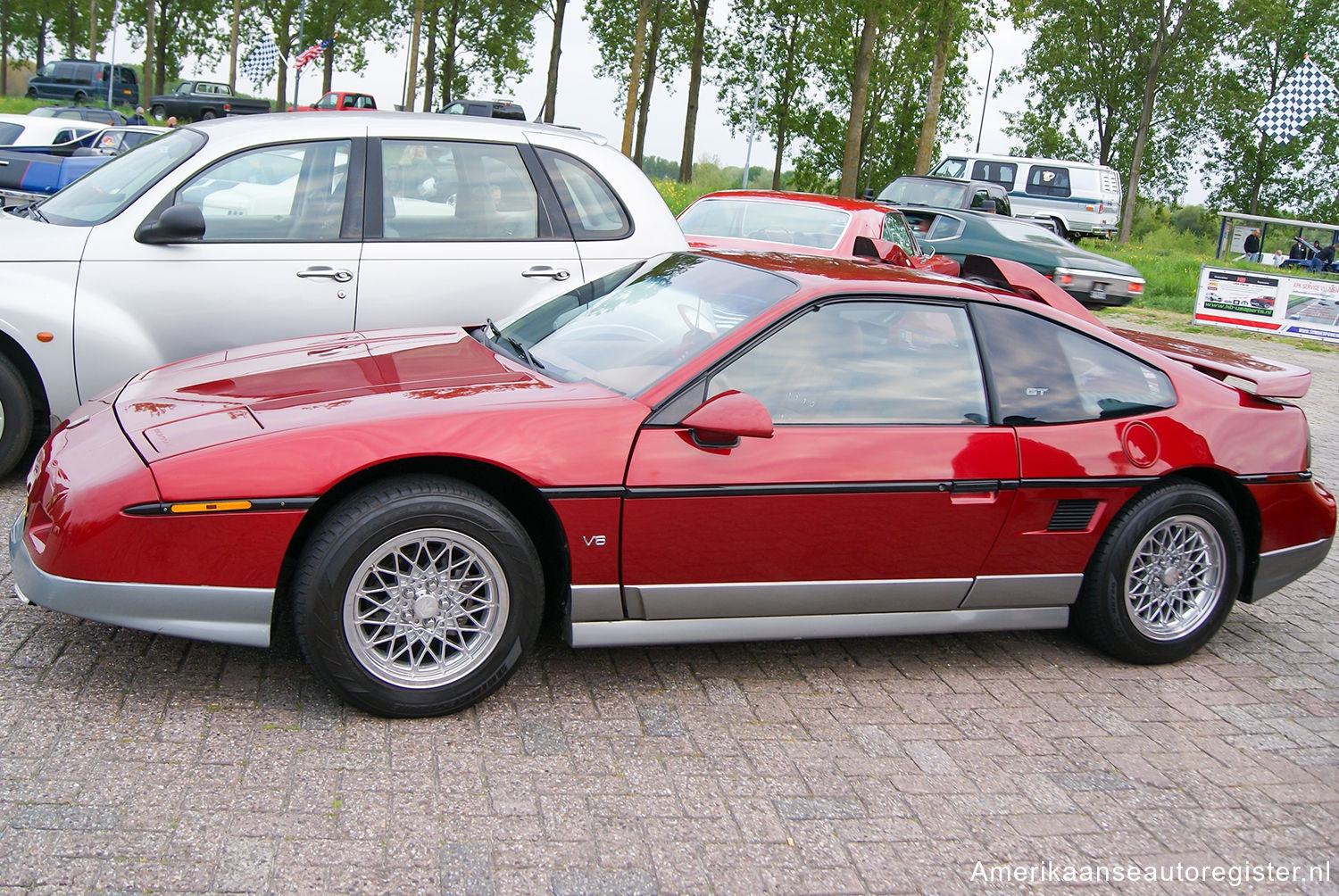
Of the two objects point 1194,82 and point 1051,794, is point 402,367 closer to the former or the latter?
point 1051,794

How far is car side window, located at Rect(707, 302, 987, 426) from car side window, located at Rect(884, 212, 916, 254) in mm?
6249

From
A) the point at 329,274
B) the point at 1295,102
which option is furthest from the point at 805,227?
the point at 1295,102

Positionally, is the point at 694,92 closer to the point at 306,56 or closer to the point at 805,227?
the point at 306,56

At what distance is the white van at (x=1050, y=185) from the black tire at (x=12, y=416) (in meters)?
26.3

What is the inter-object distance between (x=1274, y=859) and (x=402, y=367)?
9.95 ft

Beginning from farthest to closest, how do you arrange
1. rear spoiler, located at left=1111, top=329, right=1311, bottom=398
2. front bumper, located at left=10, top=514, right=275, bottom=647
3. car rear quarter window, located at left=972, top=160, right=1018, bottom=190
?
car rear quarter window, located at left=972, top=160, right=1018, bottom=190
rear spoiler, located at left=1111, top=329, right=1311, bottom=398
front bumper, located at left=10, top=514, right=275, bottom=647

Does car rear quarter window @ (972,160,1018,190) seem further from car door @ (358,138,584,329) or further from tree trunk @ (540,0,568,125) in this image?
car door @ (358,138,584,329)

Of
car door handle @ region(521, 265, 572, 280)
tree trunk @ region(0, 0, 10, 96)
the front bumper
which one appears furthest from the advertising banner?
tree trunk @ region(0, 0, 10, 96)

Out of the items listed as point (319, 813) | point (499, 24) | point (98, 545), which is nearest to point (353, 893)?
point (319, 813)

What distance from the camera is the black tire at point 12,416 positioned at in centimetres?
492

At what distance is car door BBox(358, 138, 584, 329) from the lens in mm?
5566

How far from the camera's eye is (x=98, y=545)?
3100mm

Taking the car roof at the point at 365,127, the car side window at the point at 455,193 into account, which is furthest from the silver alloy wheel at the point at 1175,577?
the car roof at the point at 365,127

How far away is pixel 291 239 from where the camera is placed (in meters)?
5.43
